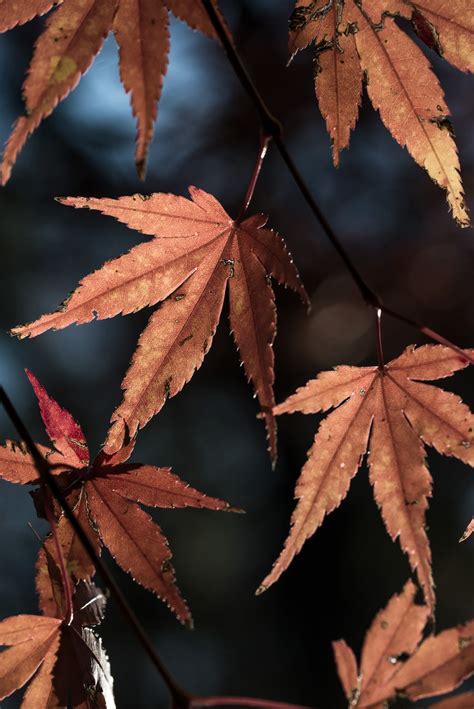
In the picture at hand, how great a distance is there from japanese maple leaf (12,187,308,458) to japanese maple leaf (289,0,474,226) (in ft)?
0.49

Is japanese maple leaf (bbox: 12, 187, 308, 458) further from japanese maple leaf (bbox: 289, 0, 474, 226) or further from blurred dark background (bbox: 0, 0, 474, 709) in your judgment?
blurred dark background (bbox: 0, 0, 474, 709)

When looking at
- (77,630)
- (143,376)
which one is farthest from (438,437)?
(77,630)

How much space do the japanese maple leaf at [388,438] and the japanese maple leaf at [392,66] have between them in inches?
7.4

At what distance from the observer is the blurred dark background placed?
4.18 metres

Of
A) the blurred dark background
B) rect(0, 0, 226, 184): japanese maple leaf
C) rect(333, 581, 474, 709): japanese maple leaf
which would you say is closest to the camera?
rect(0, 0, 226, 184): japanese maple leaf

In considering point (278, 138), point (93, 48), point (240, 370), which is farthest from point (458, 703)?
point (240, 370)

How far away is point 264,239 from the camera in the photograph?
799 millimetres

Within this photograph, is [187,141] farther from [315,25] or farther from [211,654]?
[315,25]

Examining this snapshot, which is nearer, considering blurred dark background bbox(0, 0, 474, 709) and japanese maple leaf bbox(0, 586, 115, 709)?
japanese maple leaf bbox(0, 586, 115, 709)

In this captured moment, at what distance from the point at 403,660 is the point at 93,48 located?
0.61 metres

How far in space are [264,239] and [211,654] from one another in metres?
4.20

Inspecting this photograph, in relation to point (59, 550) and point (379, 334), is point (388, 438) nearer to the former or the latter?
point (379, 334)

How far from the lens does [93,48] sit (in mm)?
609

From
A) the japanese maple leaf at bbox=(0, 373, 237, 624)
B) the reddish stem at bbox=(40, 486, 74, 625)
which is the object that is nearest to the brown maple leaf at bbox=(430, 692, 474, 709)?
the japanese maple leaf at bbox=(0, 373, 237, 624)
